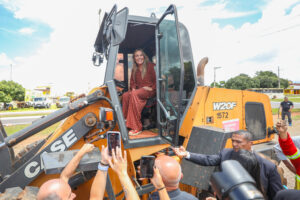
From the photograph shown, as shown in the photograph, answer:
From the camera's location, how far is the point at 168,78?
2.71m

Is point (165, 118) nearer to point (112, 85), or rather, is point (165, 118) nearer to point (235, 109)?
point (112, 85)

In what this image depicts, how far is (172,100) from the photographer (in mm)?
2645

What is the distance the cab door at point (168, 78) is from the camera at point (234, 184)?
1592 millimetres

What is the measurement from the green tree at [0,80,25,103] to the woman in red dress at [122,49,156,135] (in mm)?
36508

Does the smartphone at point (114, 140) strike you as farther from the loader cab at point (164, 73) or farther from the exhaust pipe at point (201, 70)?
the exhaust pipe at point (201, 70)

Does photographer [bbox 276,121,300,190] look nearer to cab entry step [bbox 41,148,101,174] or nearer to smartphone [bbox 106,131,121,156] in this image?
smartphone [bbox 106,131,121,156]

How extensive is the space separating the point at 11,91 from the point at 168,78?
40.8 m

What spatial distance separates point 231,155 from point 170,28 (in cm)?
176

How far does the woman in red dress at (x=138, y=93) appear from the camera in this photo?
2.70 m

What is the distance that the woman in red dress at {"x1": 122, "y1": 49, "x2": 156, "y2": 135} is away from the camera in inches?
106

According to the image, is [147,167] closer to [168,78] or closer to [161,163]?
[161,163]

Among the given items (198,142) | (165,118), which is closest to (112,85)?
(165,118)

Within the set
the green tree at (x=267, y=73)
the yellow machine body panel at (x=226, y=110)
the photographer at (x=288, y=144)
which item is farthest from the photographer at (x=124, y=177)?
the green tree at (x=267, y=73)

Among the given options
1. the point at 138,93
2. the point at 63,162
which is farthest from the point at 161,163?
the point at 138,93
